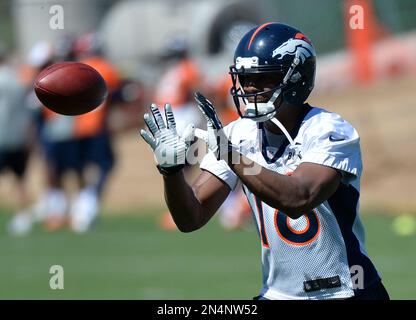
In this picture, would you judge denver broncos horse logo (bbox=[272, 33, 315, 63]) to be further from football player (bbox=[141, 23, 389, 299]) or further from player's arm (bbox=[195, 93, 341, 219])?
player's arm (bbox=[195, 93, 341, 219])

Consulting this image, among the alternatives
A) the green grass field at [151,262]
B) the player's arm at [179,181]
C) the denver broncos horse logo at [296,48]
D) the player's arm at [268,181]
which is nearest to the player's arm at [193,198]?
the player's arm at [179,181]

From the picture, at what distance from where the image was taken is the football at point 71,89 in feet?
16.0

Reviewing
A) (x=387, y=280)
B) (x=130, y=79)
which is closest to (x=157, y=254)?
(x=387, y=280)

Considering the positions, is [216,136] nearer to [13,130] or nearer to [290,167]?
[290,167]

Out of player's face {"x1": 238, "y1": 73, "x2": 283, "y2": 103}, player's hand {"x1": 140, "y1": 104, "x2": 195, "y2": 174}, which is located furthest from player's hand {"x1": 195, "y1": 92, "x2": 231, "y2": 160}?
player's face {"x1": 238, "y1": 73, "x2": 283, "y2": 103}

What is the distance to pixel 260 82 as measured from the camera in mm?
4398

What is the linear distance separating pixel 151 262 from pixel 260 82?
5.43 m

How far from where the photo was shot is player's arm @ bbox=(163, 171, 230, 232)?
14.1 feet

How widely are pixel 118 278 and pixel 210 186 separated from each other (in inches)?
173

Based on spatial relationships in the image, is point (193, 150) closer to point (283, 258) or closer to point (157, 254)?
point (283, 258)

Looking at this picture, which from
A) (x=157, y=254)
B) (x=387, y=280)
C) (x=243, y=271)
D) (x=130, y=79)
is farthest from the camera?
(x=130, y=79)

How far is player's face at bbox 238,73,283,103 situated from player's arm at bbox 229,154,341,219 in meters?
0.41
